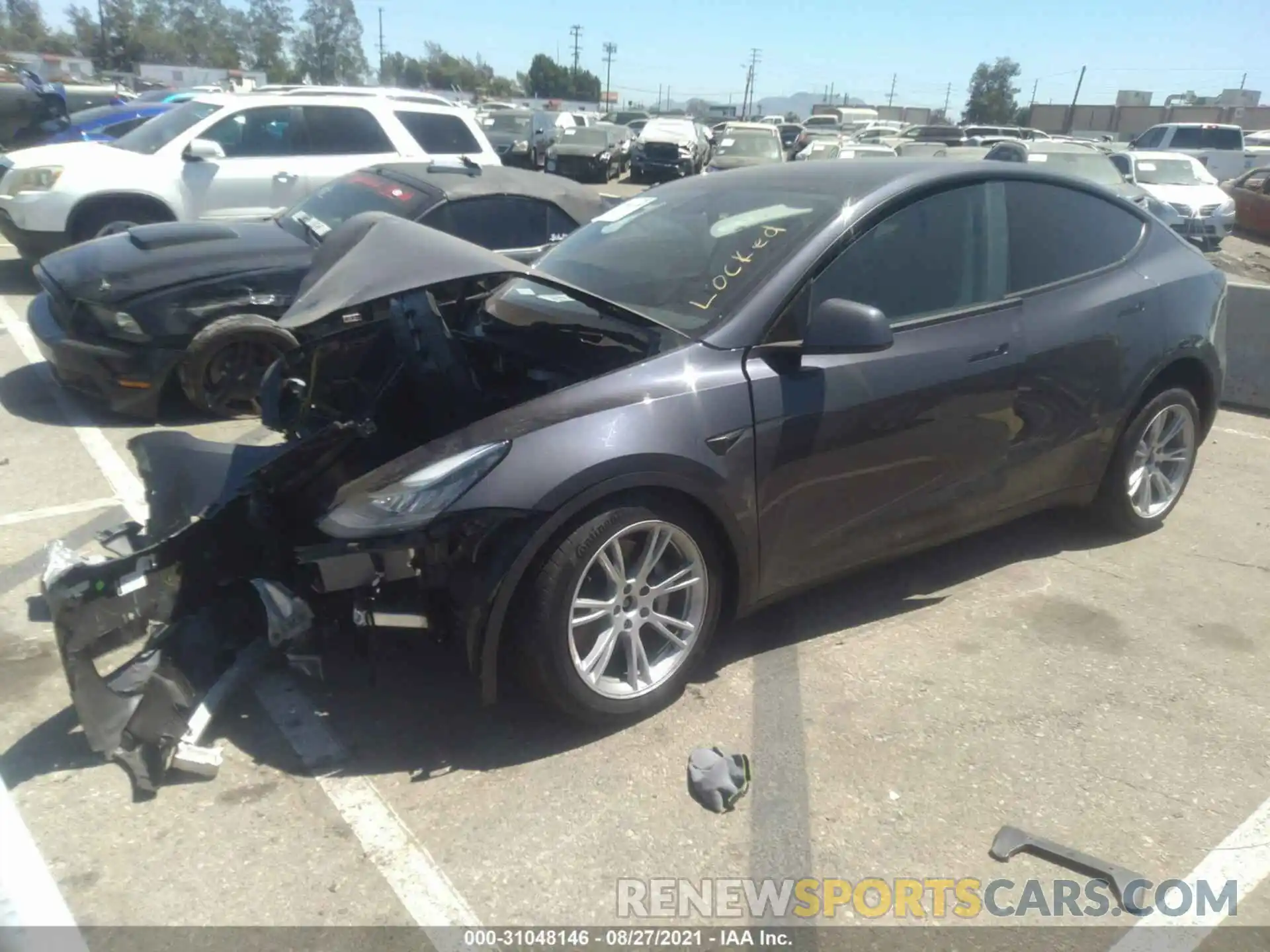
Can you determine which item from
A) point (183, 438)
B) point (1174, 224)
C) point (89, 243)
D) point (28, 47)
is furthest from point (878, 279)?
point (28, 47)

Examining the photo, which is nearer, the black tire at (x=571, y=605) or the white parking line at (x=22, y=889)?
the white parking line at (x=22, y=889)

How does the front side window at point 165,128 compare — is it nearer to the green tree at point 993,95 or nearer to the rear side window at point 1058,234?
the rear side window at point 1058,234

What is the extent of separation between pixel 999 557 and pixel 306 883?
10.9 ft

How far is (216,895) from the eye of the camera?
2426mm

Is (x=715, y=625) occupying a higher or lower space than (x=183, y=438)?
lower

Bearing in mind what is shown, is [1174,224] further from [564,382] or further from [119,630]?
[119,630]

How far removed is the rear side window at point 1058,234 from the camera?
4023 millimetres

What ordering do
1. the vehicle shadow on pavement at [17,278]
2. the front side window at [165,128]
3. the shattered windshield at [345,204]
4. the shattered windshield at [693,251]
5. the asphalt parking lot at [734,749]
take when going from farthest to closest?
the vehicle shadow on pavement at [17,278] < the front side window at [165,128] < the shattered windshield at [345,204] < the shattered windshield at [693,251] < the asphalt parking lot at [734,749]

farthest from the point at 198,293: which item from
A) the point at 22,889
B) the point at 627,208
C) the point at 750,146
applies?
the point at 750,146

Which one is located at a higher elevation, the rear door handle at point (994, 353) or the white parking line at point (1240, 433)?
the rear door handle at point (994, 353)

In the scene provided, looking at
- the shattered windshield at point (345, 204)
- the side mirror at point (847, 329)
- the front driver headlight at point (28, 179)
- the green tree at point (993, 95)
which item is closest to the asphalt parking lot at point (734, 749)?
the side mirror at point (847, 329)

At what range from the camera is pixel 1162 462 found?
4809 millimetres

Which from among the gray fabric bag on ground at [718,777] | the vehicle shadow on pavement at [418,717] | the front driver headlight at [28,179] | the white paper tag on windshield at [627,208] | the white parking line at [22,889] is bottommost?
the vehicle shadow on pavement at [418,717]

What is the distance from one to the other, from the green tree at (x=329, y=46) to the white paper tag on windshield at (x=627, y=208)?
92.4 m
